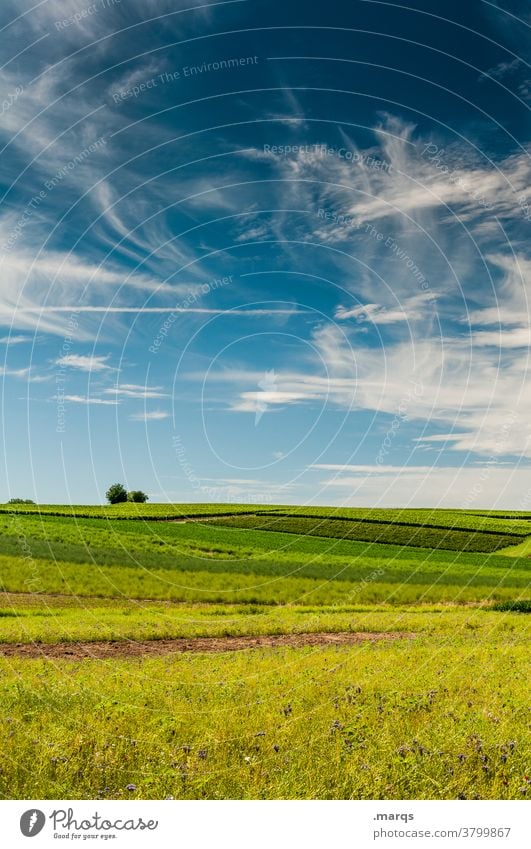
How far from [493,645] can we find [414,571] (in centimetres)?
3808

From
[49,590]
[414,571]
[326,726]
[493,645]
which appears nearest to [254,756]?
[326,726]

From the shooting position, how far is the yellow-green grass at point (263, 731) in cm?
891

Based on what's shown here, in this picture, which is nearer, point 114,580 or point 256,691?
point 256,691

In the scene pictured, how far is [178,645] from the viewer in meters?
24.2

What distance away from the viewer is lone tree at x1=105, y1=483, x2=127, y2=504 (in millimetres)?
161250

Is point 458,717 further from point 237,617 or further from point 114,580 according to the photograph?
point 114,580

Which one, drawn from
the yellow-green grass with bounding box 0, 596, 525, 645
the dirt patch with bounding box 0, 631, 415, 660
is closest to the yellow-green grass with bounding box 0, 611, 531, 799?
the dirt patch with bounding box 0, 631, 415, 660

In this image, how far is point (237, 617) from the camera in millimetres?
33469
